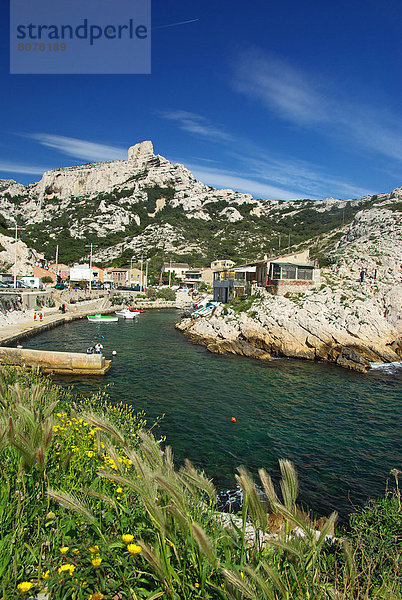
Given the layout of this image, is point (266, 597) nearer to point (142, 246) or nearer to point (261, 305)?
point (261, 305)

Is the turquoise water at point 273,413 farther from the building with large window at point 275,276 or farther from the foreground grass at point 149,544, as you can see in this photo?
the building with large window at point 275,276

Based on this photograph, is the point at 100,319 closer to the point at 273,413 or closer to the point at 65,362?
the point at 65,362

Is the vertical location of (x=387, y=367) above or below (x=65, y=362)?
below

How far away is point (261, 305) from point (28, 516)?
3142 centimetres

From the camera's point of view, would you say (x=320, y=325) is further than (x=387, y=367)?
Yes

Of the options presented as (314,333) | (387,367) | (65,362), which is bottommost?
(387,367)

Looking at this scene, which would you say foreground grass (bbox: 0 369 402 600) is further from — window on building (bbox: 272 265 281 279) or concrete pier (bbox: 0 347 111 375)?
window on building (bbox: 272 265 281 279)

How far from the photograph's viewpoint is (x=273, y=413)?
653 inches

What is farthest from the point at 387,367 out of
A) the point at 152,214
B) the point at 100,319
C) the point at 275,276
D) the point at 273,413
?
the point at 152,214

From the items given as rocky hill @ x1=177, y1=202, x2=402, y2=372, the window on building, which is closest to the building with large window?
the window on building

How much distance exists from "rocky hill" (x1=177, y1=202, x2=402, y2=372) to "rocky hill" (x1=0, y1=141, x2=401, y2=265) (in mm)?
49568

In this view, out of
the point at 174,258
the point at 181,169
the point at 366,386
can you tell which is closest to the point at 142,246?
the point at 174,258

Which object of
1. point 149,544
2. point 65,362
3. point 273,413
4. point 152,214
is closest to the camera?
point 149,544

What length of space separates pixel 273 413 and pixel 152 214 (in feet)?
459
